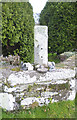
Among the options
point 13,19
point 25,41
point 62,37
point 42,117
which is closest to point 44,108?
point 42,117

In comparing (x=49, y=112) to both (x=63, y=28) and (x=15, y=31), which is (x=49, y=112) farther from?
(x=63, y=28)

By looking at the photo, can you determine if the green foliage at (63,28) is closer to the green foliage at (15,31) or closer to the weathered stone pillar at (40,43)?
the green foliage at (15,31)

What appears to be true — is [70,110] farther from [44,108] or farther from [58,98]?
[44,108]

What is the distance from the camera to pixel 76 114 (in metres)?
5.48

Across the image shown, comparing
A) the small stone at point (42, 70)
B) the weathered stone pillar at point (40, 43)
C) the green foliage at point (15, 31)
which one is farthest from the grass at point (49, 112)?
the green foliage at point (15, 31)

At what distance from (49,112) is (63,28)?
310 inches

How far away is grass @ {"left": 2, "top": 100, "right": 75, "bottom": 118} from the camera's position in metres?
5.02

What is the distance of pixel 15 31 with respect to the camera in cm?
860

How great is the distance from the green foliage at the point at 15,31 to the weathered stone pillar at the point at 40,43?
10.0ft

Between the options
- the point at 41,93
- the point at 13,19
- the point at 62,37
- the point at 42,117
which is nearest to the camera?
the point at 42,117

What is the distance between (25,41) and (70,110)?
18.2 ft

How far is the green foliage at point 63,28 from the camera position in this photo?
36.1ft

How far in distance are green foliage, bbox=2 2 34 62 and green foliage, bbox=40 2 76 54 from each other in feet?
9.10

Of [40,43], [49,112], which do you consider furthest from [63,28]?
[49,112]
